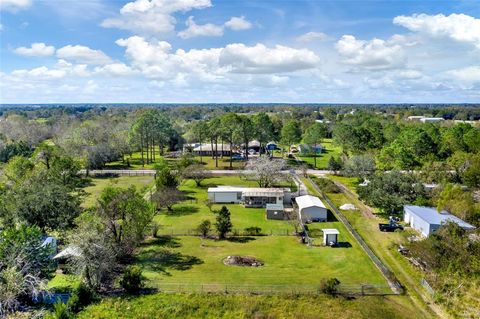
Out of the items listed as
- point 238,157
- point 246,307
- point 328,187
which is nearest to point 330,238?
point 246,307

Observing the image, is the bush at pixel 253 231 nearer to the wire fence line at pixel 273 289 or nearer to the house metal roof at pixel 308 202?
the house metal roof at pixel 308 202

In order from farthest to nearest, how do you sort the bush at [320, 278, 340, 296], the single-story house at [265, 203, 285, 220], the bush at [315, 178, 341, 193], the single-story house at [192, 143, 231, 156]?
the single-story house at [192, 143, 231, 156] < the bush at [315, 178, 341, 193] < the single-story house at [265, 203, 285, 220] < the bush at [320, 278, 340, 296]

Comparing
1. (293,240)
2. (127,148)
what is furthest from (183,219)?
(127,148)

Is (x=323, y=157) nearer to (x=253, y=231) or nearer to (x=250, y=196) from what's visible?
(x=250, y=196)

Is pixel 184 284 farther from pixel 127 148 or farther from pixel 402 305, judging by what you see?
pixel 127 148

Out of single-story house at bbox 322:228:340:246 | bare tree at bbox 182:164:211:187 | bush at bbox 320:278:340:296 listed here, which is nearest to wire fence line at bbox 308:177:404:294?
single-story house at bbox 322:228:340:246

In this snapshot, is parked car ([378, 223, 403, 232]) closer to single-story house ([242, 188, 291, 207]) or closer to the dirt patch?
single-story house ([242, 188, 291, 207])

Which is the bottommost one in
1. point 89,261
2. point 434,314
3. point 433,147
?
point 434,314
